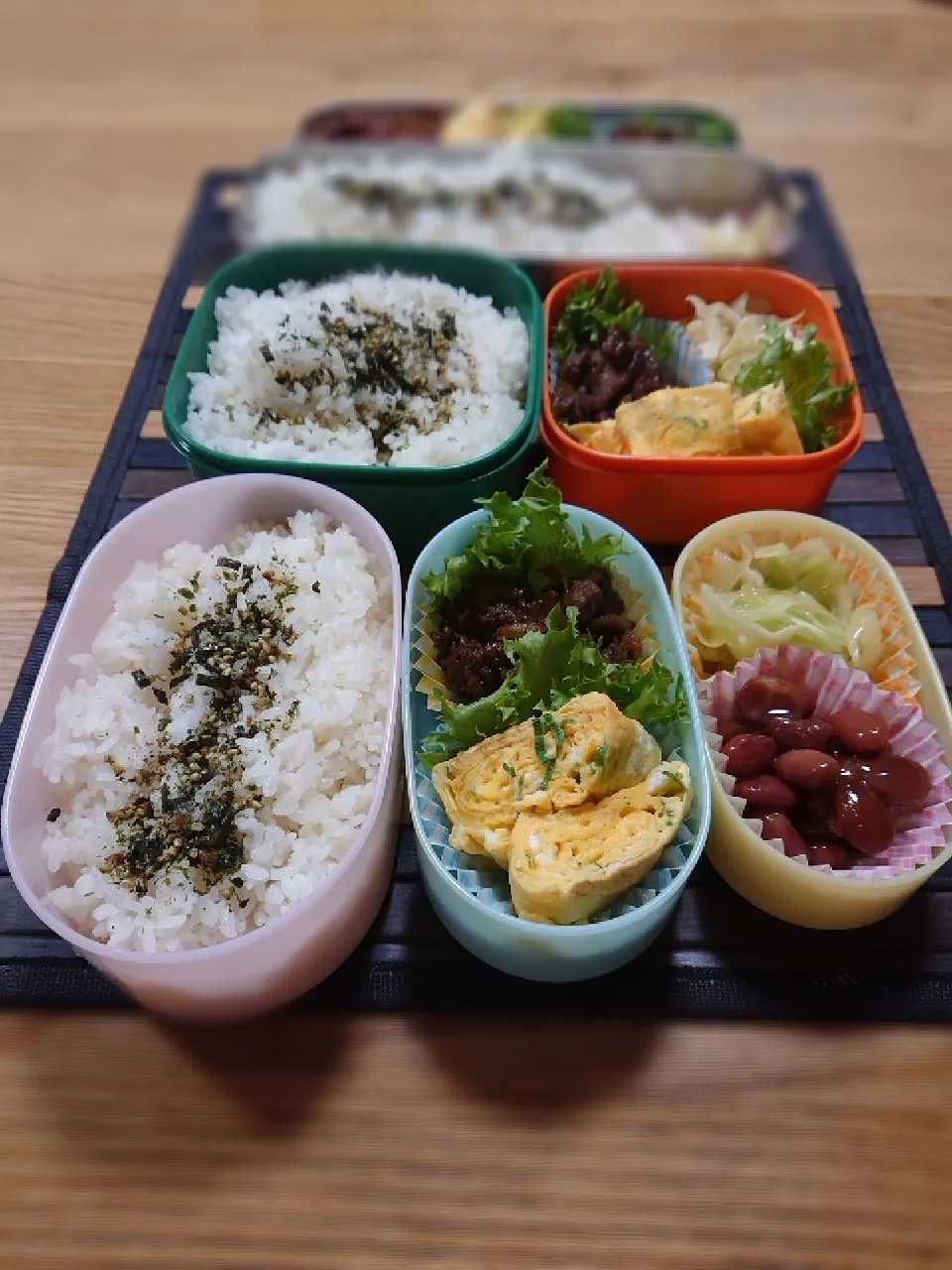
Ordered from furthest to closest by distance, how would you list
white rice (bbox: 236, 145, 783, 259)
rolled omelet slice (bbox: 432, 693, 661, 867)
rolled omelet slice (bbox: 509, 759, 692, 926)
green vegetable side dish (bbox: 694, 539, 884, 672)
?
white rice (bbox: 236, 145, 783, 259)
green vegetable side dish (bbox: 694, 539, 884, 672)
rolled omelet slice (bbox: 432, 693, 661, 867)
rolled omelet slice (bbox: 509, 759, 692, 926)

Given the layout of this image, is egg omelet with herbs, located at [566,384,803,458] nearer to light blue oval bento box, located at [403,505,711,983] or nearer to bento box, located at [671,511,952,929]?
bento box, located at [671,511,952,929]

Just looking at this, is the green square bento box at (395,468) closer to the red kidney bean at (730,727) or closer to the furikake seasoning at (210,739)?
the furikake seasoning at (210,739)

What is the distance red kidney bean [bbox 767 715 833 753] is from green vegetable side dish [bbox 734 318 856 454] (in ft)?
2.53

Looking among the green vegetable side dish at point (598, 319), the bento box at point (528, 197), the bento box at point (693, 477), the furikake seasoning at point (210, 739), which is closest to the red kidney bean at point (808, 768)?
the bento box at point (693, 477)

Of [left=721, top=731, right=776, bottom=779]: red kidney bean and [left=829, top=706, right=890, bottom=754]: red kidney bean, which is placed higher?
[left=829, top=706, right=890, bottom=754]: red kidney bean

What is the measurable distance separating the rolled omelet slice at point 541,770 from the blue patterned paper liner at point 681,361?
1.06 meters

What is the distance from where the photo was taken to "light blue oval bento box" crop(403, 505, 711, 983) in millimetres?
1462

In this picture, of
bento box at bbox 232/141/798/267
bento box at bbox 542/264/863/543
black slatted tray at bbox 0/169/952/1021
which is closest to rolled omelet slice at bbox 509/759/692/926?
black slatted tray at bbox 0/169/952/1021

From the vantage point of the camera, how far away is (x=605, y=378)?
2.26 meters

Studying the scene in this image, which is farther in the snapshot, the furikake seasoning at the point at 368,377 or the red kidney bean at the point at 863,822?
the furikake seasoning at the point at 368,377

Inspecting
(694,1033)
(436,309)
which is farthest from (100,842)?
(436,309)

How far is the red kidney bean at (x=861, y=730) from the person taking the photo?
167 cm

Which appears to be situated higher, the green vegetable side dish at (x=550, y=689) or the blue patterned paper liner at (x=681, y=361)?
the blue patterned paper liner at (x=681, y=361)

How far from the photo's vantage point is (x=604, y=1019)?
5.27ft
